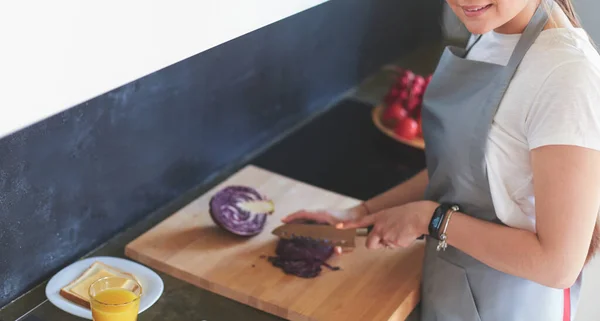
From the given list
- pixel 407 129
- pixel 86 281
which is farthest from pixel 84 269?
pixel 407 129

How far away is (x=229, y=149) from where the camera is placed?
76.6 inches

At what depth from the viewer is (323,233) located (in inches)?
61.0

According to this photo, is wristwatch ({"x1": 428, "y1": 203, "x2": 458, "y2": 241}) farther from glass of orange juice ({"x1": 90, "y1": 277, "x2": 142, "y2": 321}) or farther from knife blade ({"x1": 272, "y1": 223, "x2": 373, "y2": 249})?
glass of orange juice ({"x1": 90, "y1": 277, "x2": 142, "y2": 321})

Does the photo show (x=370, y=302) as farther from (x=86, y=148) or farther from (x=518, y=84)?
(x=86, y=148)

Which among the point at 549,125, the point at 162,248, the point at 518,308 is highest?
the point at 549,125

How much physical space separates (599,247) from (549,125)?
13.2 inches

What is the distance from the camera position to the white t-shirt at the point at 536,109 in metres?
1.16

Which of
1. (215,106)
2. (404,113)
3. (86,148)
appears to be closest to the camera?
(86,148)

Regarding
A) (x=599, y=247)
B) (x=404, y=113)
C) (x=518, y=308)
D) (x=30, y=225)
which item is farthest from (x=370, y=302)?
(x=404, y=113)

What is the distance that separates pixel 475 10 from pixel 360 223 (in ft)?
1.71

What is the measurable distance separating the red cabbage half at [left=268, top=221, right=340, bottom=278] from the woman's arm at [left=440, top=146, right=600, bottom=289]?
34 centimetres

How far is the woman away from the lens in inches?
46.0

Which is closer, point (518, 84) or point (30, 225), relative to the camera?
point (518, 84)

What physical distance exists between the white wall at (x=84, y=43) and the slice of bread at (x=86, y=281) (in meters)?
0.55
